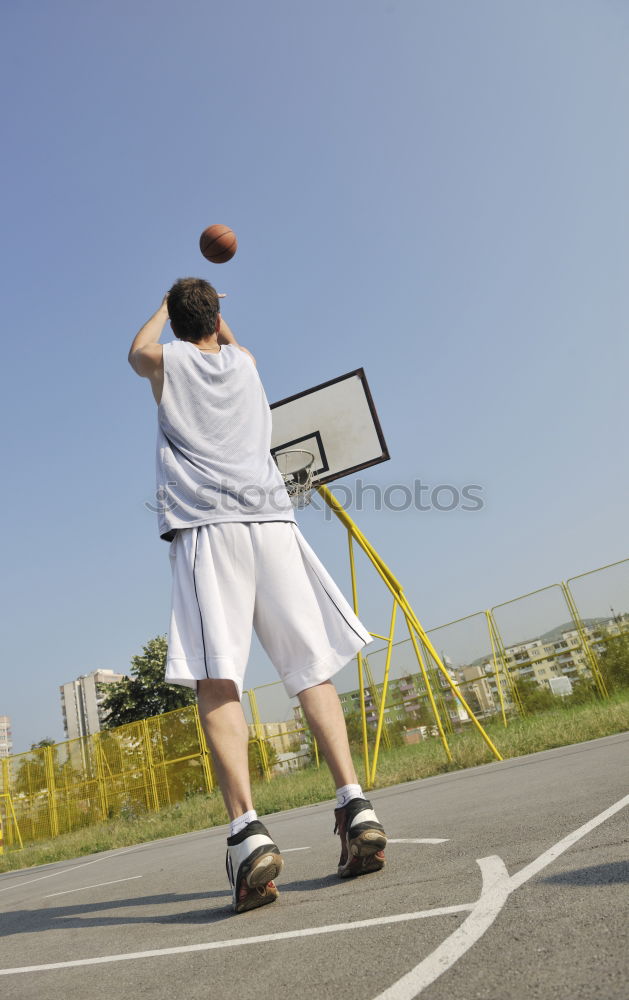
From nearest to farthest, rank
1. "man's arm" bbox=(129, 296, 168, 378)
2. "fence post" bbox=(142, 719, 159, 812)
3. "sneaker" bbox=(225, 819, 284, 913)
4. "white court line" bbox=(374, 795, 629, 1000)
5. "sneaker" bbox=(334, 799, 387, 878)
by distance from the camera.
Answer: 1. "white court line" bbox=(374, 795, 629, 1000)
2. "sneaker" bbox=(225, 819, 284, 913)
3. "sneaker" bbox=(334, 799, 387, 878)
4. "man's arm" bbox=(129, 296, 168, 378)
5. "fence post" bbox=(142, 719, 159, 812)

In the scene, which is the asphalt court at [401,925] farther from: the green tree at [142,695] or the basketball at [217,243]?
the green tree at [142,695]

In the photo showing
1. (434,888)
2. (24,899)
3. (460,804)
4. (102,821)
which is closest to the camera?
(434,888)

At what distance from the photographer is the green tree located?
28859mm

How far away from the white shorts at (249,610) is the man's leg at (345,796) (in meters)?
0.07

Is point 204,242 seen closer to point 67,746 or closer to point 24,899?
point 24,899

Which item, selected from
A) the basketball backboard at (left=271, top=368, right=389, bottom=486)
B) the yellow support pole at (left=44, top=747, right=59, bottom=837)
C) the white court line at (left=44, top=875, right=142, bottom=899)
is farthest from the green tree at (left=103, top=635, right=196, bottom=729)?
the white court line at (left=44, top=875, right=142, bottom=899)

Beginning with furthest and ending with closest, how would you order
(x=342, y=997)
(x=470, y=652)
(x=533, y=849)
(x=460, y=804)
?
(x=470, y=652) → (x=460, y=804) → (x=533, y=849) → (x=342, y=997)

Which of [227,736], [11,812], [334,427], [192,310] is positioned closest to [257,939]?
[227,736]

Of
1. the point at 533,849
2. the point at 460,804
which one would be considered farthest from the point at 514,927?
the point at 460,804

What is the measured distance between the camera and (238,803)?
82.1 inches

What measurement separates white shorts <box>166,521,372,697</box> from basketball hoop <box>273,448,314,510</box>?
4812 millimetres

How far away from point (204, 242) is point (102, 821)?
52.1ft

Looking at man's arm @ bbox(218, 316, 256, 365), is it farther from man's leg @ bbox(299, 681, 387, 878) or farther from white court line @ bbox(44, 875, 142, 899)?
white court line @ bbox(44, 875, 142, 899)

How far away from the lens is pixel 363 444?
7707 mm
